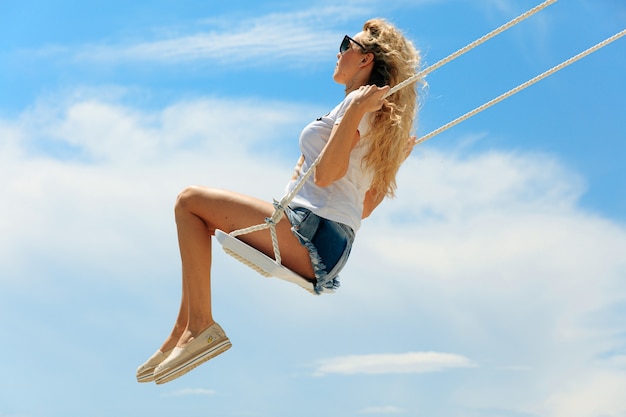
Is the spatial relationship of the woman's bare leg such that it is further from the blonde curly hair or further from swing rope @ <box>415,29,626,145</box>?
swing rope @ <box>415,29,626,145</box>

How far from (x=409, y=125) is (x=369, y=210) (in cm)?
58

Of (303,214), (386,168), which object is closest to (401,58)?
(386,168)

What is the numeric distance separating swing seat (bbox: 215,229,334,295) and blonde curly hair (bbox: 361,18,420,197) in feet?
2.33

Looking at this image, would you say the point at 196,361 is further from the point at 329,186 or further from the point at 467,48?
the point at 467,48

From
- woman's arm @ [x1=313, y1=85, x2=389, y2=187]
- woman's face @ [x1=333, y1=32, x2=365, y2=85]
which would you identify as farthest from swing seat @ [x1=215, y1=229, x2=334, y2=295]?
woman's face @ [x1=333, y1=32, x2=365, y2=85]

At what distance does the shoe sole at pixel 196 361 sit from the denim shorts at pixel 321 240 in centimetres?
60

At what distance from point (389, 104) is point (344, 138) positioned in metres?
0.40

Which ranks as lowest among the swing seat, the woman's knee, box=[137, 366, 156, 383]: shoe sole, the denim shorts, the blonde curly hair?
box=[137, 366, 156, 383]: shoe sole

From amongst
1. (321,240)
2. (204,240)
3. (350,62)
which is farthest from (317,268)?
(350,62)

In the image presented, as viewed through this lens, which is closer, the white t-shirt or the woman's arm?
the woman's arm

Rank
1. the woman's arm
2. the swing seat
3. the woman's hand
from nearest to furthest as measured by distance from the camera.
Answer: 1. the woman's arm
2. the swing seat
3. the woman's hand

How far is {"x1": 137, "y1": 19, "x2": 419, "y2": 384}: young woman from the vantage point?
17.5 ft

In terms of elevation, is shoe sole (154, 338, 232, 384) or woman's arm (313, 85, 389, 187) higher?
woman's arm (313, 85, 389, 187)

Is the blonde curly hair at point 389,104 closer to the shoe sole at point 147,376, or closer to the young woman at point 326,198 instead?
the young woman at point 326,198
